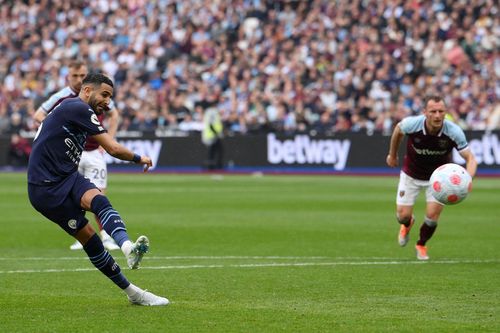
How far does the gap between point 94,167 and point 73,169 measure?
240 inches

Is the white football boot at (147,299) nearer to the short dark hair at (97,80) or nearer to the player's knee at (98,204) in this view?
the player's knee at (98,204)

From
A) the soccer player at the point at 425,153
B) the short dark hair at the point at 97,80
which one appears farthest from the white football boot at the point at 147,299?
the soccer player at the point at 425,153

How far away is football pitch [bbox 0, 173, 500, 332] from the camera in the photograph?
31.1 feet

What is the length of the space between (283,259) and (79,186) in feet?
16.5

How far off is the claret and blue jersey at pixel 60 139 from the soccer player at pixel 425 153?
5570mm

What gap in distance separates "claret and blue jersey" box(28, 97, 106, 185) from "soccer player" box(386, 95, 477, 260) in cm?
557

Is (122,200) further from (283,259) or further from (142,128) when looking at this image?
(142,128)

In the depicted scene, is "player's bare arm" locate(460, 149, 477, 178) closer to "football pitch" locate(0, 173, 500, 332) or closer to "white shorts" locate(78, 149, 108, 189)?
"football pitch" locate(0, 173, 500, 332)

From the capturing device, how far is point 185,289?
454 inches

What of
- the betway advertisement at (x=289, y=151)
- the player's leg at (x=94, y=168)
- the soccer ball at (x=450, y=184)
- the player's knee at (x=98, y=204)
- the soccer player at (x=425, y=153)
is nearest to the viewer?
the player's knee at (x=98, y=204)

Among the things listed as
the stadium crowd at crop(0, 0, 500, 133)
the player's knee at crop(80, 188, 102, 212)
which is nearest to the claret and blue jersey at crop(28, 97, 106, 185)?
the player's knee at crop(80, 188, 102, 212)

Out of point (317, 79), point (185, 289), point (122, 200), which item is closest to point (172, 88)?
point (317, 79)

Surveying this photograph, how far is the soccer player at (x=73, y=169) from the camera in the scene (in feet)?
32.9

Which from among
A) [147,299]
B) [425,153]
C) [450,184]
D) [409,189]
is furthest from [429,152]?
[147,299]
